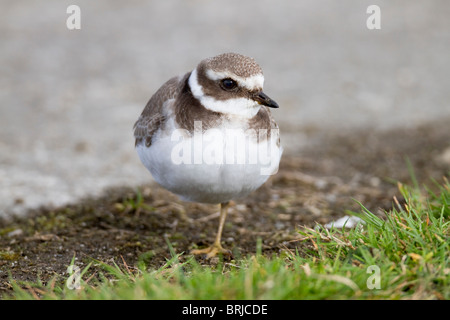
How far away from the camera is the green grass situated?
3.19m

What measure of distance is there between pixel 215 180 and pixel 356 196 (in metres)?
2.30

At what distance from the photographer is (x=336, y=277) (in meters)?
3.17

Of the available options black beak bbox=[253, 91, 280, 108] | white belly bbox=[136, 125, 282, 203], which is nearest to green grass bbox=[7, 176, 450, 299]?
white belly bbox=[136, 125, 282, 203]

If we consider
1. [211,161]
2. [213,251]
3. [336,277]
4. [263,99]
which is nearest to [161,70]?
[213,251]

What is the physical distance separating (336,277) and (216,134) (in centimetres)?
150

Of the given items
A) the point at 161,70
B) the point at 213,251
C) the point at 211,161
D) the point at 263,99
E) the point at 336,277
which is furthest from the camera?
the point at 161,70

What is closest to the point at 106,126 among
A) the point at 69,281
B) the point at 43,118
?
the point at 43,118

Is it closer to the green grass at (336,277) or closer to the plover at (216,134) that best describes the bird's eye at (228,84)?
the plover at (216,134)

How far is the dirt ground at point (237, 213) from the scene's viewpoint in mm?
4684

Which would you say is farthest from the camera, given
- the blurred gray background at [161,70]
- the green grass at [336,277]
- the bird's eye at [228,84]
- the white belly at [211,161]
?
the blurred gray background at [161,70]

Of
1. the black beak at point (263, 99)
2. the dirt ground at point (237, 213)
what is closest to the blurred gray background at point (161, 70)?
the dirt ground at point (237, 213)

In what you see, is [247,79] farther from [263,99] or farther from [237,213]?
[237,213]

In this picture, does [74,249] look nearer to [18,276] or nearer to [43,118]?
[18,276]

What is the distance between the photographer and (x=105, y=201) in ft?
19.9
